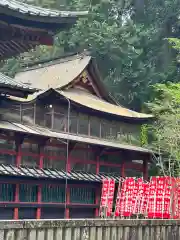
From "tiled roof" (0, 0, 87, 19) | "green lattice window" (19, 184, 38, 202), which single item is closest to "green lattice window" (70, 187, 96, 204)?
"green lattice window" (19, 184, 38, 202)

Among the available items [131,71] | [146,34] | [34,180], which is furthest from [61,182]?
[146,34]

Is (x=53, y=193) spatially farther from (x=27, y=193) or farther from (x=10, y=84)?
(x=10, y=84)

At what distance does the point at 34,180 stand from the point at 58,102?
5.71 m

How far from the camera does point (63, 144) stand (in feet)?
66.0

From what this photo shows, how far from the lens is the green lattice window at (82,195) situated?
19703mm

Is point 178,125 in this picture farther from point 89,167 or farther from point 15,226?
point 15,226

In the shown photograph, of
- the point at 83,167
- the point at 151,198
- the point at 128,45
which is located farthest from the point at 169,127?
the point at 128,45

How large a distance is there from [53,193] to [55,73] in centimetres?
1058

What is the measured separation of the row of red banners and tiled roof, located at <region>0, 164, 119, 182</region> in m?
2.91

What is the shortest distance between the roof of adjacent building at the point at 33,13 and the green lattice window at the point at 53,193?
1138cm

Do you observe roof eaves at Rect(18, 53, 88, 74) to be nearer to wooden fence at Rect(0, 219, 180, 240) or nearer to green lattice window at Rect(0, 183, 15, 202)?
green lattice window at Rect(0, 183, 15, 202)

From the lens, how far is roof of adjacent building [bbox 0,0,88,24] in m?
7.37

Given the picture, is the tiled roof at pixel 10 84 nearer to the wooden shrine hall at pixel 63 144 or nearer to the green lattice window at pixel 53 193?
the wooden shrine hall at pixel 63 144

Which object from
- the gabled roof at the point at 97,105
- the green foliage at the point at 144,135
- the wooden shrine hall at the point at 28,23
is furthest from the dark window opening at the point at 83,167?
the wooden shrine hall at the point at 28,23
